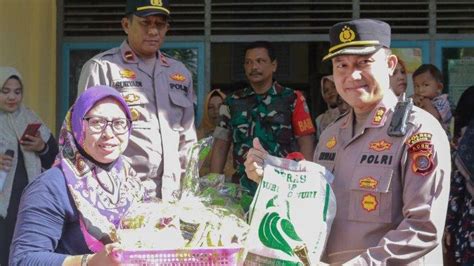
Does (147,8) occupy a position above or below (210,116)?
above

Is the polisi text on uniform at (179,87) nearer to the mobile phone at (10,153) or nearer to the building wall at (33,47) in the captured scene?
the mobile phone at (10,153)

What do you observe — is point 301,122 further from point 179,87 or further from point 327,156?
point 327,156

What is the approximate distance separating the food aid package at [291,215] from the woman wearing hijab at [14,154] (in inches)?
112

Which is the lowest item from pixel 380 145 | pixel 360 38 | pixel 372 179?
pixel 372 179

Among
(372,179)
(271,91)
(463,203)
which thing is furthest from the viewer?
(271,91)

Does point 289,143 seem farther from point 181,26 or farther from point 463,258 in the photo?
point 181,26

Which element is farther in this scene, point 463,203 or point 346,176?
point 463,203

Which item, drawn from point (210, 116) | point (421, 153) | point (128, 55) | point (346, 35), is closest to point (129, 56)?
point (128, 55)

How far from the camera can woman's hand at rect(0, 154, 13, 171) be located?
4.90 meters

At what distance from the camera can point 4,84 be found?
5.07m

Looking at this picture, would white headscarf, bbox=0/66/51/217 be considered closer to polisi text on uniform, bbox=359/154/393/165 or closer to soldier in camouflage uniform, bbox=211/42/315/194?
soldier in camouflage uniform, bbox=211/42/315/194

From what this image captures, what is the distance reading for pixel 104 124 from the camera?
99.5 inches

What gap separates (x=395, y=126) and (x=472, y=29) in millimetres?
4487

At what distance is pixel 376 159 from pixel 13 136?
3.19 meters
